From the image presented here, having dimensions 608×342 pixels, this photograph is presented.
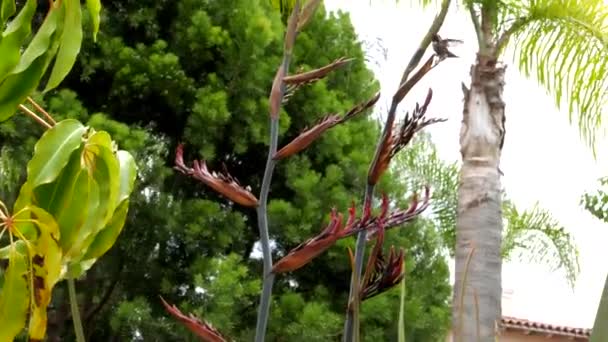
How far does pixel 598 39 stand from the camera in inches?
195

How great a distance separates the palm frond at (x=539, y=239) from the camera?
832 cm

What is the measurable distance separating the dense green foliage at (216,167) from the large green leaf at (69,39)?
401 cm

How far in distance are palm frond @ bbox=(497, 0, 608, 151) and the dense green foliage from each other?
1.12 meters

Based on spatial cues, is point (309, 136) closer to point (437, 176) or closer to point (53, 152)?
point (53, 152)

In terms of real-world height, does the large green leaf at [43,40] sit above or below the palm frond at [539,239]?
below

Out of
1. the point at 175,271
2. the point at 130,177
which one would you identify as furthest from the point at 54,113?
the point at 130,177

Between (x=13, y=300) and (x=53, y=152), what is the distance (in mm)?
165

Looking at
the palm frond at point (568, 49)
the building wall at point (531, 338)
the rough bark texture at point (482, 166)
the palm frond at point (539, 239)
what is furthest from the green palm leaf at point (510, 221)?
the building wall at point (531, 338)

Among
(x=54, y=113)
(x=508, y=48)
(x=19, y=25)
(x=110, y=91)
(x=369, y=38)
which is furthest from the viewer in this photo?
(x=369, y=38)

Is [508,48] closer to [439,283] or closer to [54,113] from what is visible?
[439,283]

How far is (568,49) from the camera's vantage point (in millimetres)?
4977

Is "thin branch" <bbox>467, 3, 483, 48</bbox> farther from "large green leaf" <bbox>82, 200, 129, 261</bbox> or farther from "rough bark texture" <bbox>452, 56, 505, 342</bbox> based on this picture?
"large green leaf" <bbox>82, 200, 129, 261</bbox>

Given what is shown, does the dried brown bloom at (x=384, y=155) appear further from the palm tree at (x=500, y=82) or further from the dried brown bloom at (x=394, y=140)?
the palm tree at (x=500, y=82)

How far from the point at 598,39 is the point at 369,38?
2.29 meters
